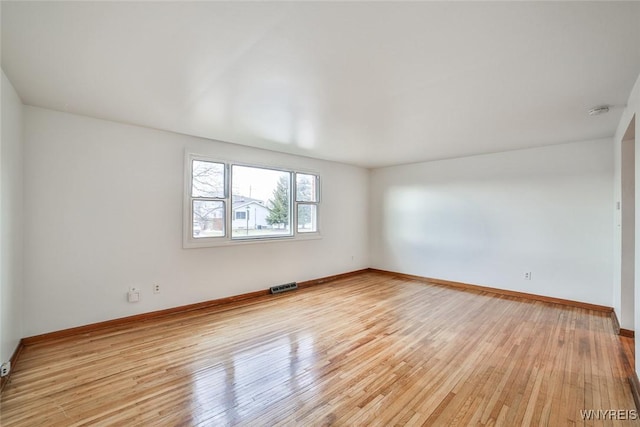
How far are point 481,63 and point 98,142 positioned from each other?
389 cm

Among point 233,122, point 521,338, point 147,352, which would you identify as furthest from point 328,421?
point 233,122

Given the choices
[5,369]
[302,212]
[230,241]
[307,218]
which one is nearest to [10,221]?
[5,369]

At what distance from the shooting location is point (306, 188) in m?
5.50

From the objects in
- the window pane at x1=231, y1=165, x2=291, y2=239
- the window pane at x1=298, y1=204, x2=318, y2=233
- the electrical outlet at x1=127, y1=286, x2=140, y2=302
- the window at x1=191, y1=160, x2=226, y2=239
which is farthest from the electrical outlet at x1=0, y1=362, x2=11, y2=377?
the window pane at x1=298, y1=204, x2=318, y2=233

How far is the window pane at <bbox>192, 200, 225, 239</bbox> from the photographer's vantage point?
4.00m

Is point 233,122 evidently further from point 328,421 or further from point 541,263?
point 541,263

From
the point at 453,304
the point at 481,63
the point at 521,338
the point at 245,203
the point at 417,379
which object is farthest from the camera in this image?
the point at 245,203

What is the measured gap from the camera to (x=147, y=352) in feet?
8.81

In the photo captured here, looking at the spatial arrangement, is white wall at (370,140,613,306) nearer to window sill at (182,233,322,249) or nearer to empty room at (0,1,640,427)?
empty room at (0,1,640,427)

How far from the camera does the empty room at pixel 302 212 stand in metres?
1.76

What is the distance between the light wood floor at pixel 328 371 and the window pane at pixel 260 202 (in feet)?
4.59

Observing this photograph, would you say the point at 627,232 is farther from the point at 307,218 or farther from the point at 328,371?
the point at 307,218

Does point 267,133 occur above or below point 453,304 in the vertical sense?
above

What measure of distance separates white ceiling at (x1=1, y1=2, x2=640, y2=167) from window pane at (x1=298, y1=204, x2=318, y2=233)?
217 cm
